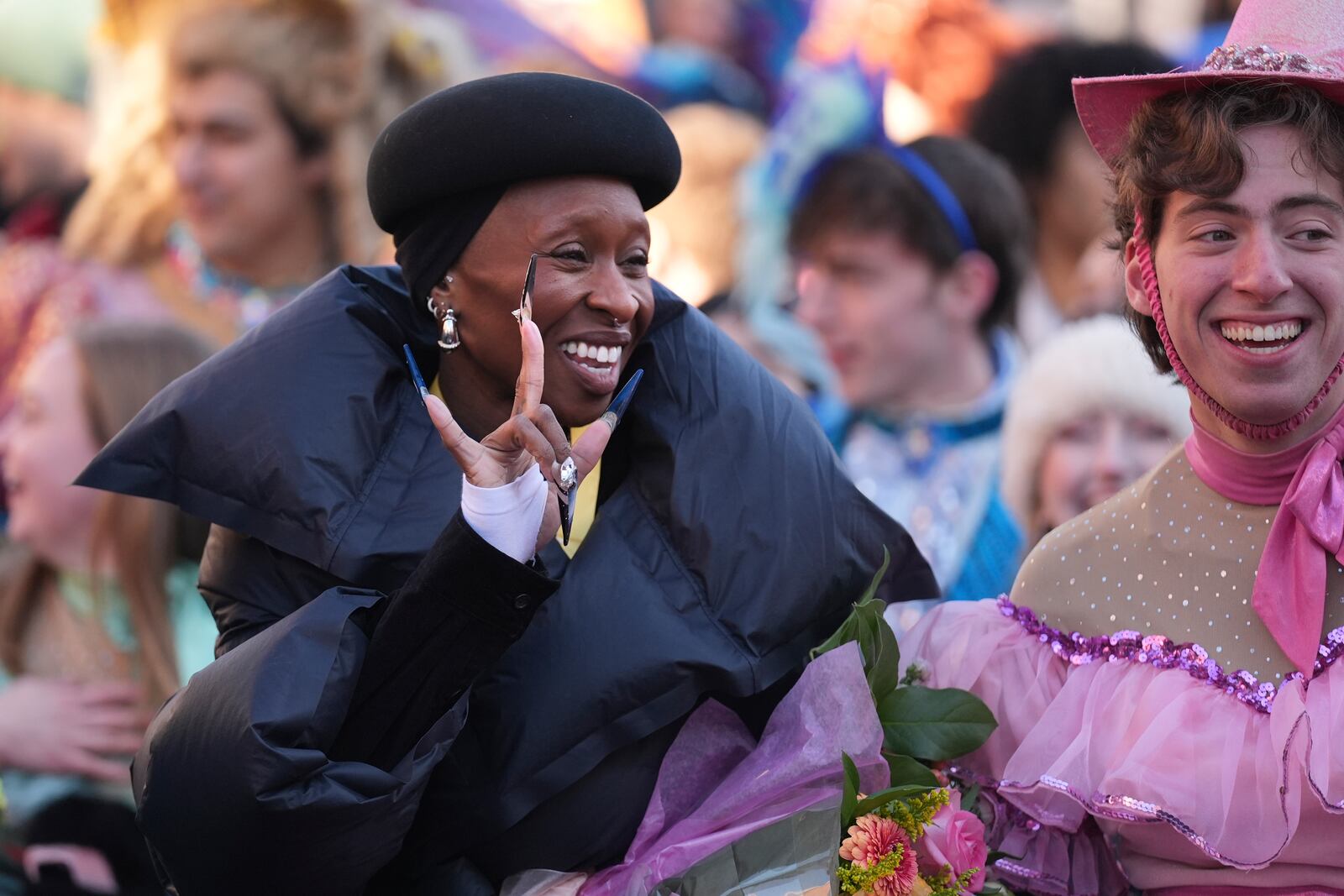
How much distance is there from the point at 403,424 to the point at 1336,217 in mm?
1422

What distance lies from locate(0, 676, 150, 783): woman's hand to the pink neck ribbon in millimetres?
2897

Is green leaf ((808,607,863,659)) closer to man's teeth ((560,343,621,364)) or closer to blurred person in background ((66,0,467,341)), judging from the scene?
man's teeth ((560,343,621,364))

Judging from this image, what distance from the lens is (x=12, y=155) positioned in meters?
6.76

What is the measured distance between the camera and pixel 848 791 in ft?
7.64

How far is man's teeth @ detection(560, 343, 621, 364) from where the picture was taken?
2.52m

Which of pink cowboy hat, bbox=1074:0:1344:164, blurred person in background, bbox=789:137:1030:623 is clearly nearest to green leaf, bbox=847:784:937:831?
pink cowboy hat, bbox=1074:0:1344:164

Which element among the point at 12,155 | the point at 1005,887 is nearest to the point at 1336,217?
the point at 1005,887

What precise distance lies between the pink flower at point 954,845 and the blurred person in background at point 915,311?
2.78 meters

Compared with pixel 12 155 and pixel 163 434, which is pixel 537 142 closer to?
pixel 163 434

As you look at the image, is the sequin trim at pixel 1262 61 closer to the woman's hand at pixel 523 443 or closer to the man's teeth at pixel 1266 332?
the man's teeth at pixel 1266 332

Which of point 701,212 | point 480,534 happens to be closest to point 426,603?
point 480,534

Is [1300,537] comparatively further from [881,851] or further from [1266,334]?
[881,851]

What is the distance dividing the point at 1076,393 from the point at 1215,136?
78.8 inches

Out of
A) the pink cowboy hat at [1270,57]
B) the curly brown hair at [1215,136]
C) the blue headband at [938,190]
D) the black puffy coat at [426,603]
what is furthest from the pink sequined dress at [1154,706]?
the blue headband at [938,190]
